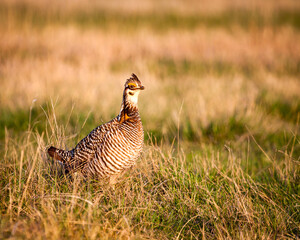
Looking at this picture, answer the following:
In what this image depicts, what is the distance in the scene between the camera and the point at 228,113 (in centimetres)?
570

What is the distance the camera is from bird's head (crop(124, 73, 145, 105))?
333cm

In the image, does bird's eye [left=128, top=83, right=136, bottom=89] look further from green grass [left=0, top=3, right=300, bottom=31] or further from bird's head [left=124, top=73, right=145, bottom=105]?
green grass [left=0, top=3, right=300, bottom=31]

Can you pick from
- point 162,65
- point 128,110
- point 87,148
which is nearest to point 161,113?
point 128,110

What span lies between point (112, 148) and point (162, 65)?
6.58 meters

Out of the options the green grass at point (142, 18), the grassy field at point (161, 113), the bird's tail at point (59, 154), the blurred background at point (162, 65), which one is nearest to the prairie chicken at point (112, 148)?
the bird's tail at point (59, 154)

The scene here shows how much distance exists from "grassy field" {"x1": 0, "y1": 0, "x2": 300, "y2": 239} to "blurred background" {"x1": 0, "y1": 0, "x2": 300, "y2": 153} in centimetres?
4

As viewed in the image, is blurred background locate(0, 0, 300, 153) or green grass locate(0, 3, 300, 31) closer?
blurred background locate(0, 0, 300, 153)

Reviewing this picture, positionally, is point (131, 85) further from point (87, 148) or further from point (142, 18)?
point (142, 18)

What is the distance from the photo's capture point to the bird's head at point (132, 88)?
3.33 m

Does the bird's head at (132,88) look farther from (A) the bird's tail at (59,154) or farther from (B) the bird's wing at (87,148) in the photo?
(A) the bird's tail at (59,154)

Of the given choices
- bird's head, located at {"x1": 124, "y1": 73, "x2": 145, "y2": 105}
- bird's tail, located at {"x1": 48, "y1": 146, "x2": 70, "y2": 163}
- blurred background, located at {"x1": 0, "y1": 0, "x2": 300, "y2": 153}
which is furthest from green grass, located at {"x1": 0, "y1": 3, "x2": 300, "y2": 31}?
bird's tail, located at {"x1": 48, "y1": 146, "x2": 70, "y2": 163}

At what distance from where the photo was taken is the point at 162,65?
374 inches

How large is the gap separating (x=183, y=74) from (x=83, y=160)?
19.8ft

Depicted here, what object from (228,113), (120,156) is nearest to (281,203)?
(120,156)
